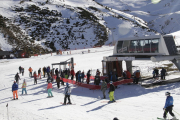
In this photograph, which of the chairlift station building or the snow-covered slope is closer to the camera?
the chairlift station building

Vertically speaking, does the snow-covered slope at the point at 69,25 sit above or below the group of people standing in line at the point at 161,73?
above

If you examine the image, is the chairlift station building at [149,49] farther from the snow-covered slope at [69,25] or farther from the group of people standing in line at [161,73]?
the snow-covered slope at [69,25]

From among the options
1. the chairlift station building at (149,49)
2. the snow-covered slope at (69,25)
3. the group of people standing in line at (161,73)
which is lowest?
the group of people standing in line at (161,73)

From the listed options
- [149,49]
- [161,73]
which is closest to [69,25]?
[149,49]

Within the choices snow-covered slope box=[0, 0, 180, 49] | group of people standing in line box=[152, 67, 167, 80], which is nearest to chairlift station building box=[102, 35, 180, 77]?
group of people standing in line box=[152, 67, 167, 80]

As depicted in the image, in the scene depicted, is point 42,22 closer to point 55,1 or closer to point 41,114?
point 55,1

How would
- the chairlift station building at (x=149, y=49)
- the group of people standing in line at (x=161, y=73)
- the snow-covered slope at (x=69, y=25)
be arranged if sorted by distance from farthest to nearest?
1. the snow-covered slope at (x=69, y=25)
2. the group of people standing in line at (x=161, y=73)
3. the chairlift station building at (x=149, y=49)

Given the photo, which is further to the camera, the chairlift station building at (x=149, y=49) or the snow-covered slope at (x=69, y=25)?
the snow-covered slope at (x=69, y=25)

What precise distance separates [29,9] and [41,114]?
298ft

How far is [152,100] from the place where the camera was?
11.9 m

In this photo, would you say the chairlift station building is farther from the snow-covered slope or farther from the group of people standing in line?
the snow-covered slope

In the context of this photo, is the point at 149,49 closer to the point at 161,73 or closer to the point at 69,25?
the point at 161,73

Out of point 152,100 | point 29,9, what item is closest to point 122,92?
point 152,100

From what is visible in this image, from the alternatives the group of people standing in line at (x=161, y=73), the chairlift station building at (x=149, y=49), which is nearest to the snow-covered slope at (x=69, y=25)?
the chairlift station building at (x=149, y=49)
